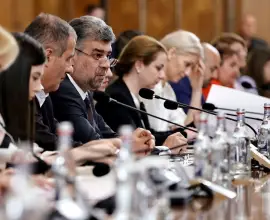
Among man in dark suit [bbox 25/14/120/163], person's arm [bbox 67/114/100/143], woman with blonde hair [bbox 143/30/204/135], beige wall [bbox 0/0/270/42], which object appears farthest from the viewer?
beige wall [bbox 0/0/270/42]

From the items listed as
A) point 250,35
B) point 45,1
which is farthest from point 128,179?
point 250,35

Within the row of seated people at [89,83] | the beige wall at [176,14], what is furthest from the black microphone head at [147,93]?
the beige wall at [176,14]

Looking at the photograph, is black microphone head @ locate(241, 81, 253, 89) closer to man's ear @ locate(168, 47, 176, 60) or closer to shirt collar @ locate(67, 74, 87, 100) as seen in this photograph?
man's ear @ locate(168, 47, 176, 60)

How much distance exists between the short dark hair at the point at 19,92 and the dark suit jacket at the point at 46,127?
0.36 metres

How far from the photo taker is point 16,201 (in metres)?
1.91

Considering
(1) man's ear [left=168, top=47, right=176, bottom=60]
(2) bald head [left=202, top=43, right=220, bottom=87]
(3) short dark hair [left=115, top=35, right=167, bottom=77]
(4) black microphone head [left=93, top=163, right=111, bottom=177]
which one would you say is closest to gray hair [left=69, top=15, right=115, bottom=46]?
(3) short dark hair [left=115, top=35, right=167, bottom=77]

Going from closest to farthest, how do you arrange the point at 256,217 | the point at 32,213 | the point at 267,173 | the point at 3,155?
the point at 32,213 → the point at 256,217 → the point at 3,155 → the point at 267,173

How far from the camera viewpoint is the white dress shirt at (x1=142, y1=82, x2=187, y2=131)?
5.75 m

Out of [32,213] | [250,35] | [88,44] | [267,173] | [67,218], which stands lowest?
[250,35]

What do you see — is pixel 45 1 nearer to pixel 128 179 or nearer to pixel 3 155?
pixel 3 155

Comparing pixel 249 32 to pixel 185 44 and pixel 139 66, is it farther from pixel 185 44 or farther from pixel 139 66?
pixel 139 66

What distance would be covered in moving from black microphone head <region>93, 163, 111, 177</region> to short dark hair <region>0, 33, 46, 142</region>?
283 mm

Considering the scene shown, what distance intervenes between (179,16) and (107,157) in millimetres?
7737

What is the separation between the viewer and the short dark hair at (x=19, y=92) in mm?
3301
